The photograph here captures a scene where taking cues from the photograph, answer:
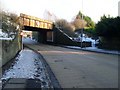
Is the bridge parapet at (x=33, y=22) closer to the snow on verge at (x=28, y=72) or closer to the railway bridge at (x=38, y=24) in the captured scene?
the railway bridge at (x=38, y=24)

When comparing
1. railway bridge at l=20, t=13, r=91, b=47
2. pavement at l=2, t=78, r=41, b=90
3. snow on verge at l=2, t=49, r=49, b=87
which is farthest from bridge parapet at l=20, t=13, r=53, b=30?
pavement at l=2, t=78, r=41, b=90

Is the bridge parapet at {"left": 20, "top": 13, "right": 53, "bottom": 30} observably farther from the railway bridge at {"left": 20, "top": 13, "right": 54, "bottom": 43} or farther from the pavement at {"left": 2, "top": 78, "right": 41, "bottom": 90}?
the pavement at {"left": 2, "top": 78, "right": 41, "bottom": 90}

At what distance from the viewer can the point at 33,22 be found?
251 feet

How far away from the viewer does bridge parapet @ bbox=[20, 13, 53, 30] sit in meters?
72.7

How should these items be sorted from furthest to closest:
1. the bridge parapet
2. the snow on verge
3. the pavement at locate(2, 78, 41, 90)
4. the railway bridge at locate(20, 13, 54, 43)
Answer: the railway bridge at locate(20, 13, 54, 43)
the bridge parapet
the snow on verge
the pavement at locate(2, 78, 41, 90)

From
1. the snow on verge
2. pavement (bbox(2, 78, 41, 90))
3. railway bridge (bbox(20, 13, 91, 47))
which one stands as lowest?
the snow on verge

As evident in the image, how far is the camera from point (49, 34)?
98938 mm

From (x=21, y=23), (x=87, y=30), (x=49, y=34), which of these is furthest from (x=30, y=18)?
(x=87, y=30)

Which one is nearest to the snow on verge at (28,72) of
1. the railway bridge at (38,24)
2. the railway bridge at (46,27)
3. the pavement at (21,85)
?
the pavement at (21,85)

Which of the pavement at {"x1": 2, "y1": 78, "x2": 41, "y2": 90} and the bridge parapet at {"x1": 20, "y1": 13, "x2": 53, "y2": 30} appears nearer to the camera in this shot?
the pavement at {"x1": 2, "y1": 78, "x2": 41, "y2": 90}

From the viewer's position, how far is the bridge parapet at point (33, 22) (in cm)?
7268

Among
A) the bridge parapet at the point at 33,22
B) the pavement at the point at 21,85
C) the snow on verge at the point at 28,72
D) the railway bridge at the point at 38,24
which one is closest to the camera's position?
the pavement at the point at 21,85

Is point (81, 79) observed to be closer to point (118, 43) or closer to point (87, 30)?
point (118, 43)

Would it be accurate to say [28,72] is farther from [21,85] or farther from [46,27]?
[46,27]
